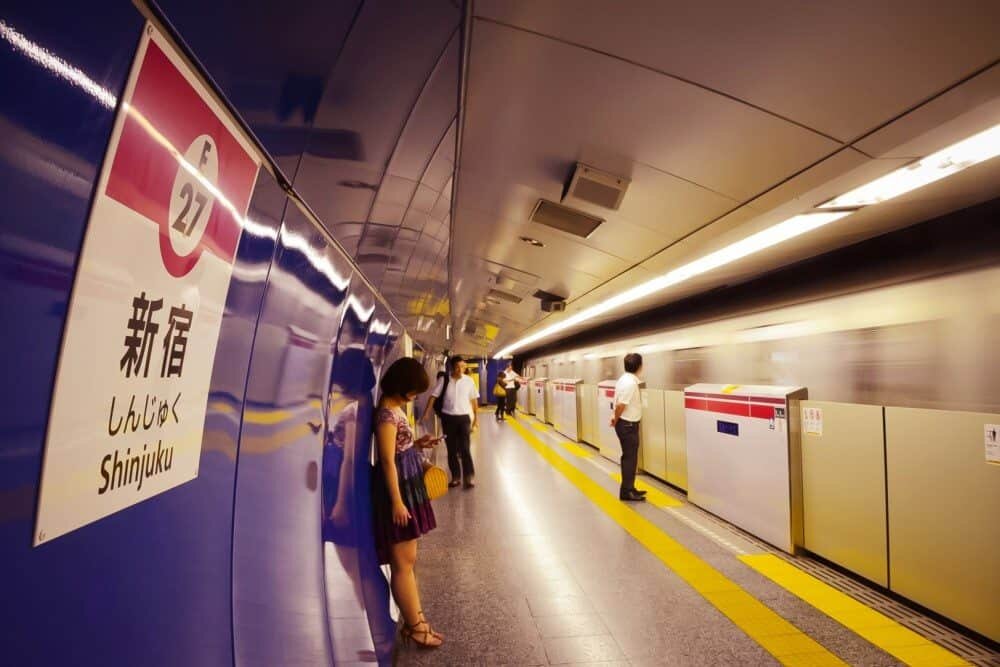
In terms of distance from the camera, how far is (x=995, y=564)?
2.89m

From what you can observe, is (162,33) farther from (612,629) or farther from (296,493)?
(612,629)

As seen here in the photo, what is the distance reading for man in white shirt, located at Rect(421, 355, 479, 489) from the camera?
6.50 metres

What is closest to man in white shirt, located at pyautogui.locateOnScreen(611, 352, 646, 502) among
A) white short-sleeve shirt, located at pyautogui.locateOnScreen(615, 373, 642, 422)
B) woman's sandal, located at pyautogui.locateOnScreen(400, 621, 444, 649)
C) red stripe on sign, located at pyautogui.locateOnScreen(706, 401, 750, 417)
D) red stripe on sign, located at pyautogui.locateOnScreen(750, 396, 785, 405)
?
white short-sleeve shirt, located at pyautogui.locateOnScreen(615, 373, 642, 422)

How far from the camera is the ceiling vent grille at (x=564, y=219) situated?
160 inches

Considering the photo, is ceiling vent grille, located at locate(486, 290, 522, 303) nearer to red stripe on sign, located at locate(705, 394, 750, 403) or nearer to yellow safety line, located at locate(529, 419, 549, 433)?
red stripe on sign, located at locate(705, 394, 750, 403)

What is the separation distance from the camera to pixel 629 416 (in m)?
5.97

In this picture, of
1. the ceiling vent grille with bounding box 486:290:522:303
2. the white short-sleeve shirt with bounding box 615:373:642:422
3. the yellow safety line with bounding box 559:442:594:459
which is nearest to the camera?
the white short-sleeve shirt with bounding box 615:373:642:422

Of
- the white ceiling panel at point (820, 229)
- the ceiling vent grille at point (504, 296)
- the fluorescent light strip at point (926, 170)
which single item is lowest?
the fluorescent light strip at point (926, 170)

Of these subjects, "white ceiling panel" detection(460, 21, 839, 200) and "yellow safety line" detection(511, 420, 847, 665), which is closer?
"white ceiling panel" detection(460, 21, 839, 200)

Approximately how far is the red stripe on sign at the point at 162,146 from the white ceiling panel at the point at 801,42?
1.31 meters

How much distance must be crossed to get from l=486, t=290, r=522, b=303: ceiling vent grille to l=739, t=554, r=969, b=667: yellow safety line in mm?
4853

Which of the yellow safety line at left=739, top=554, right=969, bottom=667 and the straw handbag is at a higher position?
the straw handbag

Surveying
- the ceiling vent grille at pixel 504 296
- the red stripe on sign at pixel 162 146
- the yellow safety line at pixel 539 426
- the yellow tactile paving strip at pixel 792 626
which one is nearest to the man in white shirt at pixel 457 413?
the ceiling vent grille at pixel 504 296

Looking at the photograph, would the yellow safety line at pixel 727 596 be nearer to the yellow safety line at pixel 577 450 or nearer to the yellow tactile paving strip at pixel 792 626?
the yellow tactile paving strip at pixel 792 626
